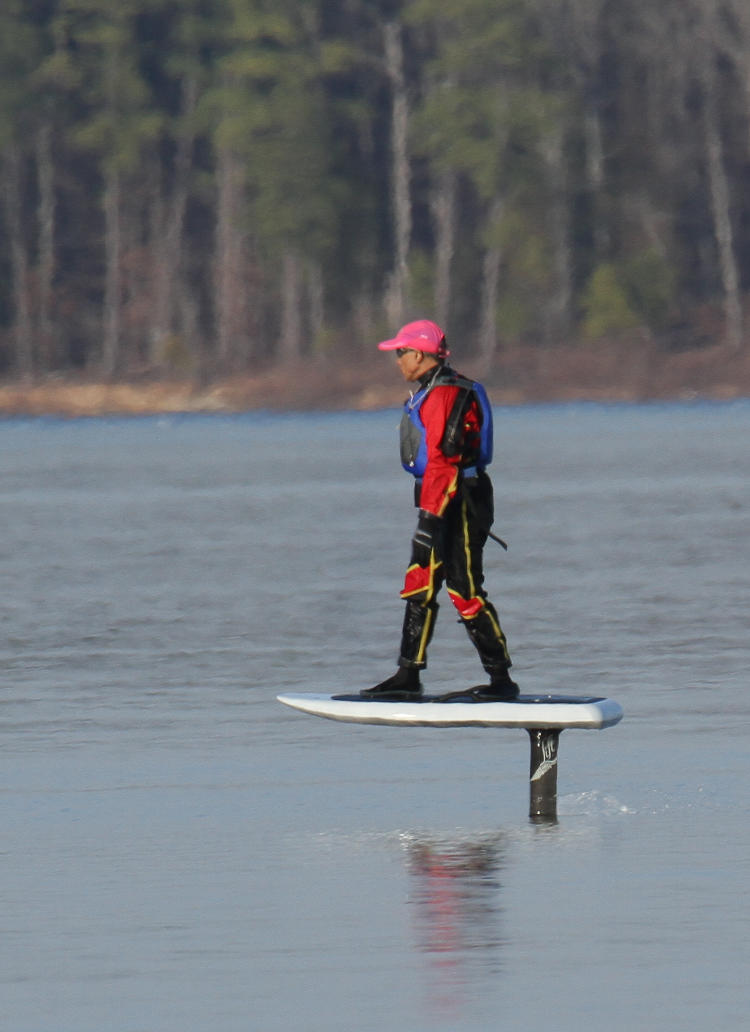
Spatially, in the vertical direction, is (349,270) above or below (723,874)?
above

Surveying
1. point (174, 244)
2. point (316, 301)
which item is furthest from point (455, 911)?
point (174, 244)

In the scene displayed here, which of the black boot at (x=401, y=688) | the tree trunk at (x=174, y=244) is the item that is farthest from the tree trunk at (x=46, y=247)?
the black boot at (x=401, y=688)

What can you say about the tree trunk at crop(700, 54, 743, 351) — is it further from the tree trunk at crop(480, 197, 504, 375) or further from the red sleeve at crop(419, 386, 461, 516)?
the red sleeve at crop(419, 386, 461, 516)

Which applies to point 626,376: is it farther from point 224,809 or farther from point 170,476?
point 224,809

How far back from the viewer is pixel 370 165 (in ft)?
262

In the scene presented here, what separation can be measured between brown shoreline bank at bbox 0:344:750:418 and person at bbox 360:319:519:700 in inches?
2457

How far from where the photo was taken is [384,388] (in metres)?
72.9

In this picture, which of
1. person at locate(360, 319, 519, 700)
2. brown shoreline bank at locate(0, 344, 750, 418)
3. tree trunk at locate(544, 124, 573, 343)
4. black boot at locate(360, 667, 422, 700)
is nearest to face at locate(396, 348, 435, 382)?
person at locate(360, 319, 519, 700)

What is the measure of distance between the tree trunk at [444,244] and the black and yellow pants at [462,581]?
6719 cm

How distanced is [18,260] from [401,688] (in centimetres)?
7211

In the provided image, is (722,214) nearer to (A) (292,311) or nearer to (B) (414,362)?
(A) (292,311)

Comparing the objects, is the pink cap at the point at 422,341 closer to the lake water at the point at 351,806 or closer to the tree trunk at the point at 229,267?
the lake water at the point at 351,806

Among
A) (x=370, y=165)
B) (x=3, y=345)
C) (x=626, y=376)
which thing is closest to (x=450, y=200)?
(x=370, y=165)

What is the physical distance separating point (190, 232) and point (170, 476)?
47.3 m
